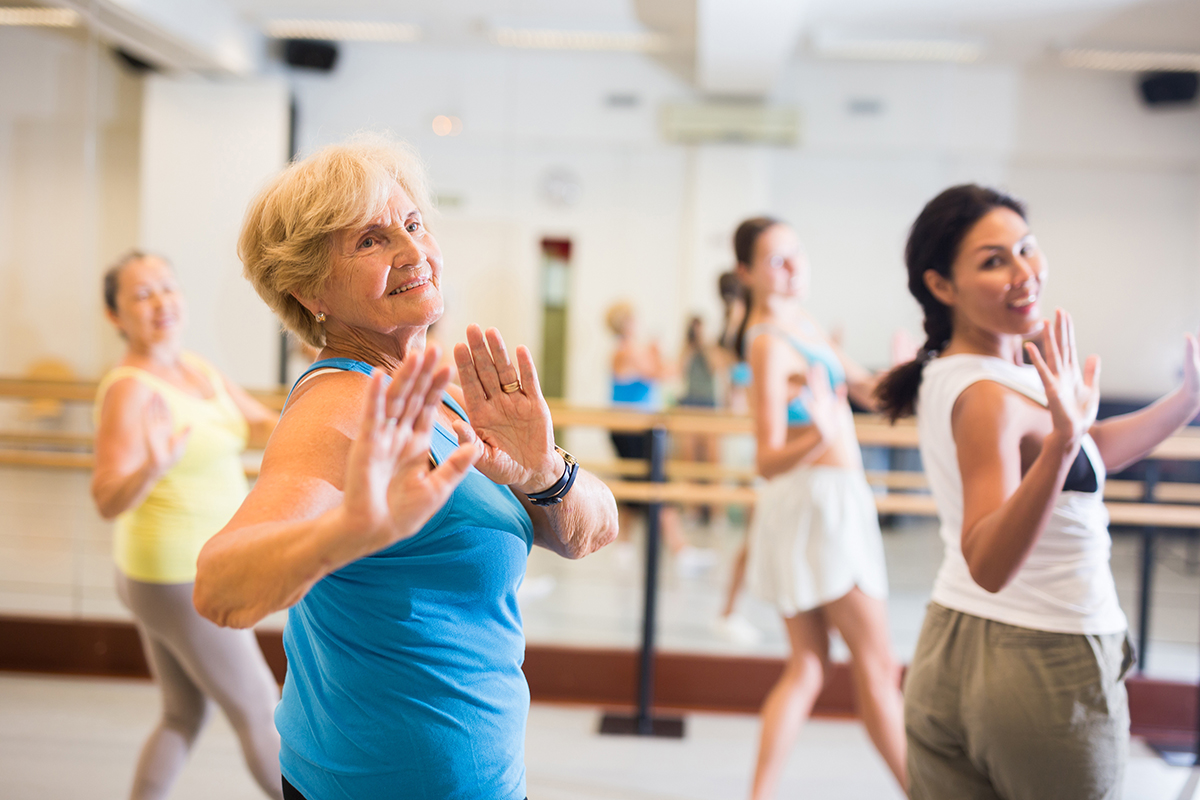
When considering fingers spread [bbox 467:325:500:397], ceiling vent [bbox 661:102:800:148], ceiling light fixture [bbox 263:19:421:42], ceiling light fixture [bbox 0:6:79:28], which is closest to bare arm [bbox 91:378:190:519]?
fingers spread [bbox 467:325:500:397]

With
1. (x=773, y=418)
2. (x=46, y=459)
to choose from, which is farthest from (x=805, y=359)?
(x=46, y=459)

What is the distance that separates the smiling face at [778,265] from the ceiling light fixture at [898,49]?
121 inches

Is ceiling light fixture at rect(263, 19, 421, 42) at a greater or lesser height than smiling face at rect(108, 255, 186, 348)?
greater

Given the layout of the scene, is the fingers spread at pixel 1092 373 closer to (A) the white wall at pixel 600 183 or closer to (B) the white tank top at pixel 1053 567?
(B) the white tank top at pixel 1053 567

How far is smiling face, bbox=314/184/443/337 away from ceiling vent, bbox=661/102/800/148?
530 centimetres

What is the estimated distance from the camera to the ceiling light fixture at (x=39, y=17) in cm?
361

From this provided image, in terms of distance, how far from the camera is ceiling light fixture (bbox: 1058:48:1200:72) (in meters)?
4.12

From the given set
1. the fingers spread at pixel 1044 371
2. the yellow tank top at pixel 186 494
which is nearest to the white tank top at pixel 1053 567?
the fingers spread at pixel 1044 371

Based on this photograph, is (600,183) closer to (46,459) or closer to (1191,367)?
(46,459)

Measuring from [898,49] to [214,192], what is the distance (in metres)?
4.05

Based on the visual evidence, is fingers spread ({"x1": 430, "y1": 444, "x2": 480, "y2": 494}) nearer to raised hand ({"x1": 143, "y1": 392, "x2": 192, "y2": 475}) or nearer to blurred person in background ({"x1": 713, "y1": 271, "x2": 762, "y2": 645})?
raised hand ({"x1": 143, "y1": 392, "x2": 192, "y2": 475})

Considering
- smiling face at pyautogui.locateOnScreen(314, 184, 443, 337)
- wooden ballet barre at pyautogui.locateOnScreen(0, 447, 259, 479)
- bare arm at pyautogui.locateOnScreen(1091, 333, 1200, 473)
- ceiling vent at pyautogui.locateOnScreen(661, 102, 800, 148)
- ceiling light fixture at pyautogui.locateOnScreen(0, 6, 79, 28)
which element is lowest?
wooden ballet barre at pyautogui.locateOnScreen(0, 447, 259, 479)

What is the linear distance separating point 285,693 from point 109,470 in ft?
3.40

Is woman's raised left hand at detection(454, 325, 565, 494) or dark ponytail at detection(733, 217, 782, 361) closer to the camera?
woman's raised left hand at detection(454, 325, 565, 494)
